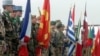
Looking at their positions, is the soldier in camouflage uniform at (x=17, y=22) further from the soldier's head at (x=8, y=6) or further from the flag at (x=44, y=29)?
the flag at (x=44, y=29)

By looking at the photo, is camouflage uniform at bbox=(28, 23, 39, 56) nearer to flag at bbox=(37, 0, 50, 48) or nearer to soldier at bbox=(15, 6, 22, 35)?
flag at bbox=(37, 0, 50, 48)

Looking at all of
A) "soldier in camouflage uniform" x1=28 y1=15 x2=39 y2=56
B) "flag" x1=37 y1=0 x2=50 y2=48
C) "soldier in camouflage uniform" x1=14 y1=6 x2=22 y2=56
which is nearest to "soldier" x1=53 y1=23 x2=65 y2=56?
"flag" x1=37 y1=0 x2=50 y2=48

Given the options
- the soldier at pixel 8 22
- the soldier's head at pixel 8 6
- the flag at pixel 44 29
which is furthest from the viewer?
the flag at pixel 44 29

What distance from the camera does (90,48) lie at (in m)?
13.5

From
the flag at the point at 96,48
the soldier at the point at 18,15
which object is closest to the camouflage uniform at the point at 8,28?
the soldier at the point at 18,15

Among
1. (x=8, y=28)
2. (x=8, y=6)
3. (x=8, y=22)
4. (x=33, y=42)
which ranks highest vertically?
(x=8, y=6)

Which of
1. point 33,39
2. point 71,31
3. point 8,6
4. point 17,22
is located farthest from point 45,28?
point 71,31

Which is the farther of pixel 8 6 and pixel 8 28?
pixel 8 6

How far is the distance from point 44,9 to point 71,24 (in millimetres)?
3289

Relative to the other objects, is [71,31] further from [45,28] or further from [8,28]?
[8,28]

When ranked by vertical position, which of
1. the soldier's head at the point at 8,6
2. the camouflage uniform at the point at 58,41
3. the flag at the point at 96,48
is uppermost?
the soldier's head at the point at 8,6

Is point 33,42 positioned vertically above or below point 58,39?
above

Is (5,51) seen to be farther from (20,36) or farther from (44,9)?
(44,9)

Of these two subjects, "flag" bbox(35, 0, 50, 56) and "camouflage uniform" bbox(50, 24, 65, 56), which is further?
"camouflage uniform" bbox(50, 24, 65, 56)
